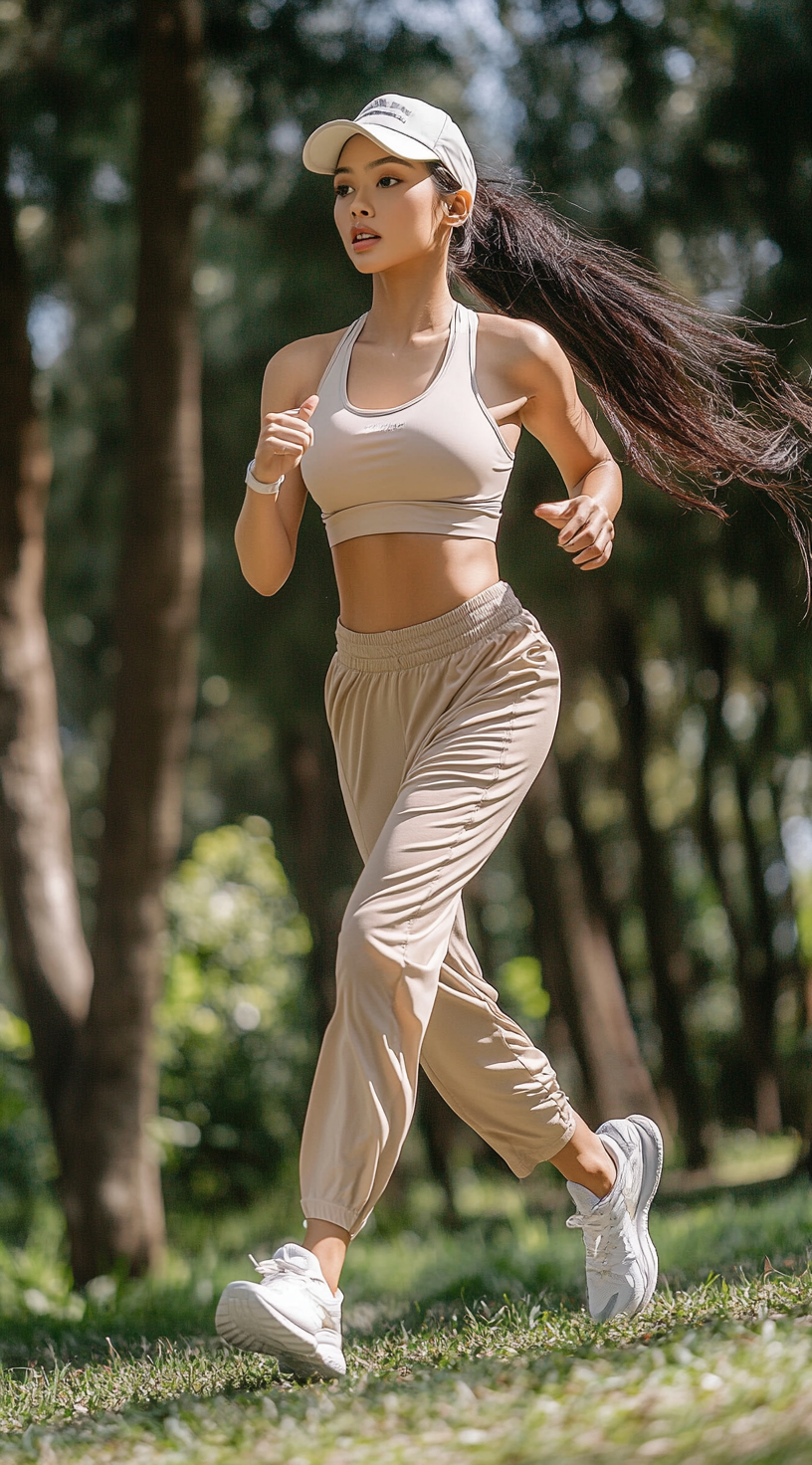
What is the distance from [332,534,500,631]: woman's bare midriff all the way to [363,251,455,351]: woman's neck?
450 millimetres

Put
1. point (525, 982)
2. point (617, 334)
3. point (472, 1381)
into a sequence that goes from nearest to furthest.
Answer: point (472, 1381) → point (617, 334) → point (525, 982)

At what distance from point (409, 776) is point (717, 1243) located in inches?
117

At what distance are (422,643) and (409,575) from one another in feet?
0.47

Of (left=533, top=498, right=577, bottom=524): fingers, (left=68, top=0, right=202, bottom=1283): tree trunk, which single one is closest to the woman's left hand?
(left=533, top=498, right=577, bottom=524): fingers

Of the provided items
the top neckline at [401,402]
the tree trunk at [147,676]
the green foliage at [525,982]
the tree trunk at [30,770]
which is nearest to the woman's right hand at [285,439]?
the top neckline at [401,402]

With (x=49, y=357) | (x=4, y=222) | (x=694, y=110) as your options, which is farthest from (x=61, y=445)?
(x=694, y=110)

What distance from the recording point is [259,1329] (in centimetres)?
246

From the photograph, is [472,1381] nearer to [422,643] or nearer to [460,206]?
[422,643]

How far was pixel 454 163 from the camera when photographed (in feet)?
10.2

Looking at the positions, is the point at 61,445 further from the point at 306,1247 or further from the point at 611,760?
the point at 306,1247

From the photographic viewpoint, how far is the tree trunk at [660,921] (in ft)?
38.1

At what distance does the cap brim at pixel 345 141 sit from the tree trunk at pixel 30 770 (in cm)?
409

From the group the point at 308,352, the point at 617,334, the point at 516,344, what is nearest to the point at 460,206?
the point at 516,344

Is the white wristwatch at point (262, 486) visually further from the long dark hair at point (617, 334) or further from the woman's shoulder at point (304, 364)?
the long dark hair at point (617, 334)
